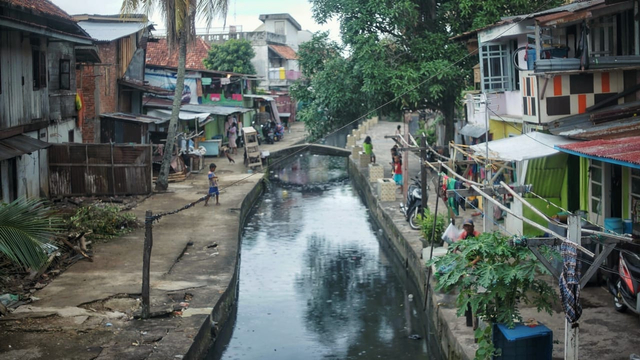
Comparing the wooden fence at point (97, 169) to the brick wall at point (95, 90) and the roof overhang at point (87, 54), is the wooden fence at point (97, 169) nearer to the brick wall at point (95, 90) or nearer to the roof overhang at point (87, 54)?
the roof overhang at point (87, 54)

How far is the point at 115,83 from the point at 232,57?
21223mm

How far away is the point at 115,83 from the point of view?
92.6ft

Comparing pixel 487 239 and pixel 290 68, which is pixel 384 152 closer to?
pixel 290 68

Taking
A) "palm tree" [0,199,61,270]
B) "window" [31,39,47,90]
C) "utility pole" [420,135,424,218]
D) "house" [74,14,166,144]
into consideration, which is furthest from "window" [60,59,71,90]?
"palm tree" [0,199,61,270]

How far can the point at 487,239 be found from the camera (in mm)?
9383

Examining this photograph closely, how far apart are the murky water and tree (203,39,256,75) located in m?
23.5

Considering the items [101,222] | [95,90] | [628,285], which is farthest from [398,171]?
[628,285]

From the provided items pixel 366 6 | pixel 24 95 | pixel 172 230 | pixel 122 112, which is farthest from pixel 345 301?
pixel 122 112

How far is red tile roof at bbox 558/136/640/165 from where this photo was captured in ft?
30.8

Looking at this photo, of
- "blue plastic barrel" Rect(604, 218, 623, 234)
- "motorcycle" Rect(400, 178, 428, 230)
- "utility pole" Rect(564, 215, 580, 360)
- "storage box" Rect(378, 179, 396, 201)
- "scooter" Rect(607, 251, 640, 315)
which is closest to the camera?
"utility pole" Rect(564, 215, 580, 360)

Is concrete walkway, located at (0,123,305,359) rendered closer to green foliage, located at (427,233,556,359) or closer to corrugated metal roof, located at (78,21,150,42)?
green foliage, located at (427,233,556,359)

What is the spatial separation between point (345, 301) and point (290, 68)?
45.6m

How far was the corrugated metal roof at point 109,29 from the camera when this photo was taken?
26.2 meters

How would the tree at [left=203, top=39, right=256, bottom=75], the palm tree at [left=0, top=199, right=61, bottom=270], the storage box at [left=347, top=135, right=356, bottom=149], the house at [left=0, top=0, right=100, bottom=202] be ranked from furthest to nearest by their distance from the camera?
1. the tree at [left=203, top=39, right=256, bottom=75]
2. the storage box at [left=347, top=135, right=356, bottom=149]
3. the house at [left=0, top=0, right=100, bottom=202]
4. the palm tree at [left=0, top=199, right=61, bottom=270]
